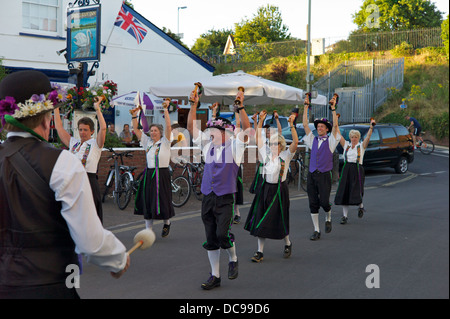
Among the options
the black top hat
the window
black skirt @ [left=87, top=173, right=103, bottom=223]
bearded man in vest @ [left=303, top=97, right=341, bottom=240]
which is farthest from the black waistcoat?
the window

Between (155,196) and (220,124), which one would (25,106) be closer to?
(220,124)

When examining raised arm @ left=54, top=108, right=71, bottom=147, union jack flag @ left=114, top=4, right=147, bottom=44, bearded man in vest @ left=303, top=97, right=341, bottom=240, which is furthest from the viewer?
union jack flag @ left=114, top=4, right=147, bottom=44

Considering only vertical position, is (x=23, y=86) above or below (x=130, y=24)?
below

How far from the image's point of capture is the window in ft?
55.6

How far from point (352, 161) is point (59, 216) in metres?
8.32

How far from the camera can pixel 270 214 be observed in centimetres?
687

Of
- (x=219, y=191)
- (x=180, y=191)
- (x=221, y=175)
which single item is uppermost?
(x=221, y=175)

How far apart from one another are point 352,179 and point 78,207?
8.29 m

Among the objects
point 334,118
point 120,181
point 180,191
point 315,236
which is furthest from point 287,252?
point 120,181

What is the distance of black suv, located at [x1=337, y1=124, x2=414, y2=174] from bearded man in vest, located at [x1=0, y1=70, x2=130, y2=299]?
579 inches

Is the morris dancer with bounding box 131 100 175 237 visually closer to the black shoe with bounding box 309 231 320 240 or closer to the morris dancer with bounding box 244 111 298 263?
the morris dancer with bounding box 244 111 298 263

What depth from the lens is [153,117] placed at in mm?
20625

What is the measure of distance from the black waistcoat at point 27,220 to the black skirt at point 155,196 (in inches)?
224
